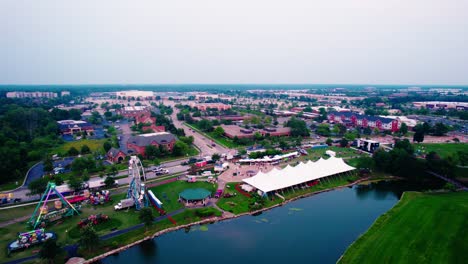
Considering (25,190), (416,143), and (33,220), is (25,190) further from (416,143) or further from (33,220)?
→ (416,143)

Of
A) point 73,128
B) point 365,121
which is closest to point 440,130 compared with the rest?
point 365,121

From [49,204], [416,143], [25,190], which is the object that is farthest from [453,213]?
[25,190]

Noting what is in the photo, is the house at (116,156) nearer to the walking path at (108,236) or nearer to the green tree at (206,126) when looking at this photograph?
the walking path at (108,236)

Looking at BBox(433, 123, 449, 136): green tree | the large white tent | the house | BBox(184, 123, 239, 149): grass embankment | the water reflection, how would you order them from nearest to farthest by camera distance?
the water reflection
the large white tent
the house
BBox(184, 123, 239, 149): grass embankment
BBox(433, 123, 449, 136): green tree

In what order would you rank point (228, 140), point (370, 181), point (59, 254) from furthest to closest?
point (228, 140) < point (370, 181) < point (59, 254)

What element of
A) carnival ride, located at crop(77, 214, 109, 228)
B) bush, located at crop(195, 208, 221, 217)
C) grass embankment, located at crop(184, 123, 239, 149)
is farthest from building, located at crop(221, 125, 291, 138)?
carnival ride, located at crop(77, 214, 109, 228)

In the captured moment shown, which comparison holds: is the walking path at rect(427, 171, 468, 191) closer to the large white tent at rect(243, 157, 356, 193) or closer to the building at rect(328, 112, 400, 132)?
the large white tent at rect(243, 157, 356, 193)

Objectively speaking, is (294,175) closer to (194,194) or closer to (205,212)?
(194,194)
